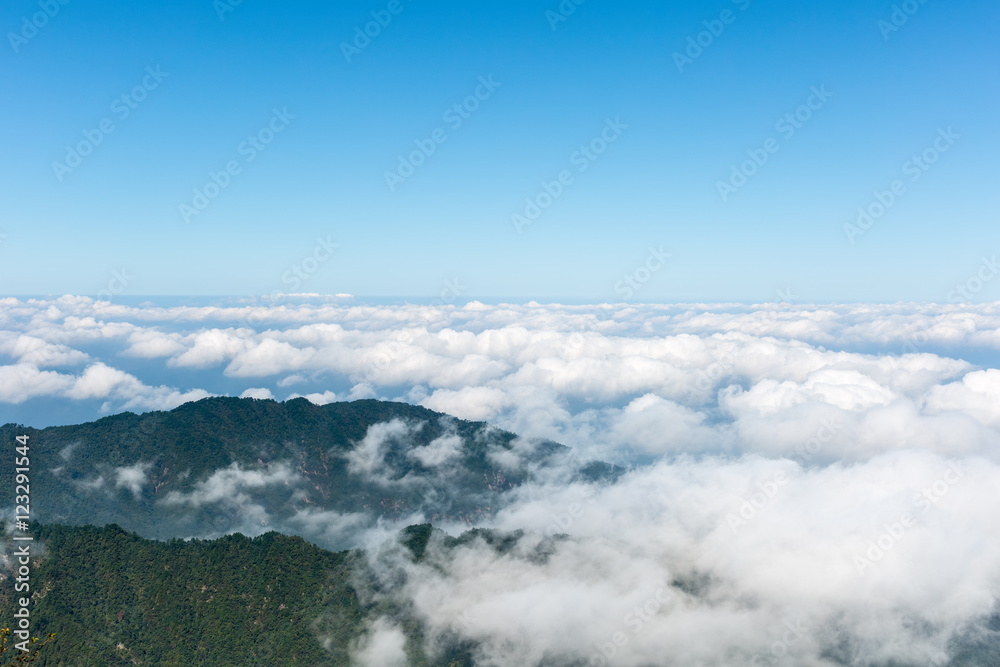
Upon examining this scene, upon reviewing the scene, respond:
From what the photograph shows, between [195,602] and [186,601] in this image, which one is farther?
[195,602]

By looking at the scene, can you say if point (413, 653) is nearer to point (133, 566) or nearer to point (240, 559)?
point (240, 559)

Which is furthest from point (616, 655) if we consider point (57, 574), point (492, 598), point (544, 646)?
point (57, 574)

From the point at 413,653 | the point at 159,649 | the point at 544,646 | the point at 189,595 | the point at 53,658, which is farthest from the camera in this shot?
the point at 544,646

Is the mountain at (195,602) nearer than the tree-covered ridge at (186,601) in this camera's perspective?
Yes

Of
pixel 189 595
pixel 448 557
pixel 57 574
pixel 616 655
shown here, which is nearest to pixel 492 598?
pixel 448 557

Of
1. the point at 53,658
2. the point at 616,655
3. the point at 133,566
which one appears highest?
the point at 133,566

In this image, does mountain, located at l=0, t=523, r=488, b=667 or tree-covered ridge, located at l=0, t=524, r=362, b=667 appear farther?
tree-covered ridge, located at l=0, t=524, r=362, b=667

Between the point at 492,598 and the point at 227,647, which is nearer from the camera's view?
the point at 227,647

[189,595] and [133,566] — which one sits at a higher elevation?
[133,566]

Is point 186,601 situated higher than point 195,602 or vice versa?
point 186,601

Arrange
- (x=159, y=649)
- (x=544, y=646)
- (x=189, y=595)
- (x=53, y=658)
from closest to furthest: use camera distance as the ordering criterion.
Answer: (x=53, y=658) < (x=159, y=649) < (x=189, y=595) < (x=544, y=646)
